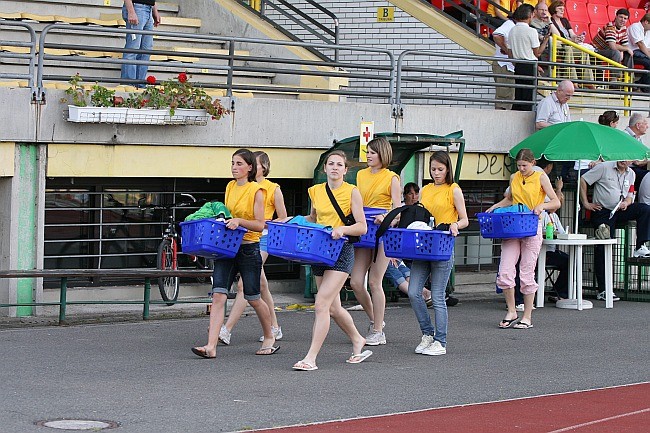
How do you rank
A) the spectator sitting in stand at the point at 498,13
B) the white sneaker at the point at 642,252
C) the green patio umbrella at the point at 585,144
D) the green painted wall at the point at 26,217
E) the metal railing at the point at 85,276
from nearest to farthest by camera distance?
the metal railing at the point at 85,276, the green painted wall at the point at 26,217, the green patio umbrella at the point at 585,144, the white sneaker at the point at 642,252, the spectator sitting in stand at the point at 498,13

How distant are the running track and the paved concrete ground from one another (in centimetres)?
23

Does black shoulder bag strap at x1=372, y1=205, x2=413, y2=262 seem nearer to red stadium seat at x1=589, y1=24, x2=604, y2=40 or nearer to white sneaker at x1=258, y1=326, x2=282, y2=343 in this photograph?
white sneaker at x1=258, y1=326, x2=282, y2=343

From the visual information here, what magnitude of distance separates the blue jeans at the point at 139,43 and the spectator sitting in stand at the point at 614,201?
19.0 ft

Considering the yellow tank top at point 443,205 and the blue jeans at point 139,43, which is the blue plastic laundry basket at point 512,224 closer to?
the yellow tank top at point 443,205

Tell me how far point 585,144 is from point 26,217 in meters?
6.41

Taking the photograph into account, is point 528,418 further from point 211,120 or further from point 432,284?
point 211,120

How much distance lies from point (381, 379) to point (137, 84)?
6.44 m

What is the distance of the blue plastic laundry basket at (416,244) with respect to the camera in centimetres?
1096

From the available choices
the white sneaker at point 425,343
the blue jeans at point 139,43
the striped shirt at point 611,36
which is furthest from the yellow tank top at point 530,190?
the striped shirt at point 611,36

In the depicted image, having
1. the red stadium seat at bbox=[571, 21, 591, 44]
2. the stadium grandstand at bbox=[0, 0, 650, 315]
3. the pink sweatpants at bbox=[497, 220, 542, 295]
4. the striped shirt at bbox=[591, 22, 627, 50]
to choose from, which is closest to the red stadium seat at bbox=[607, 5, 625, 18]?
the red stadium seat at bbox=[571, 21, 591, 44]

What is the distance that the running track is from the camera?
8391mm

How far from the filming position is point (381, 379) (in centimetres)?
1021

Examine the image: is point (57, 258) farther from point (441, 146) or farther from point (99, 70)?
point (441, 146)

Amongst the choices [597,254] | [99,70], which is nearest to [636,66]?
[597,254]
